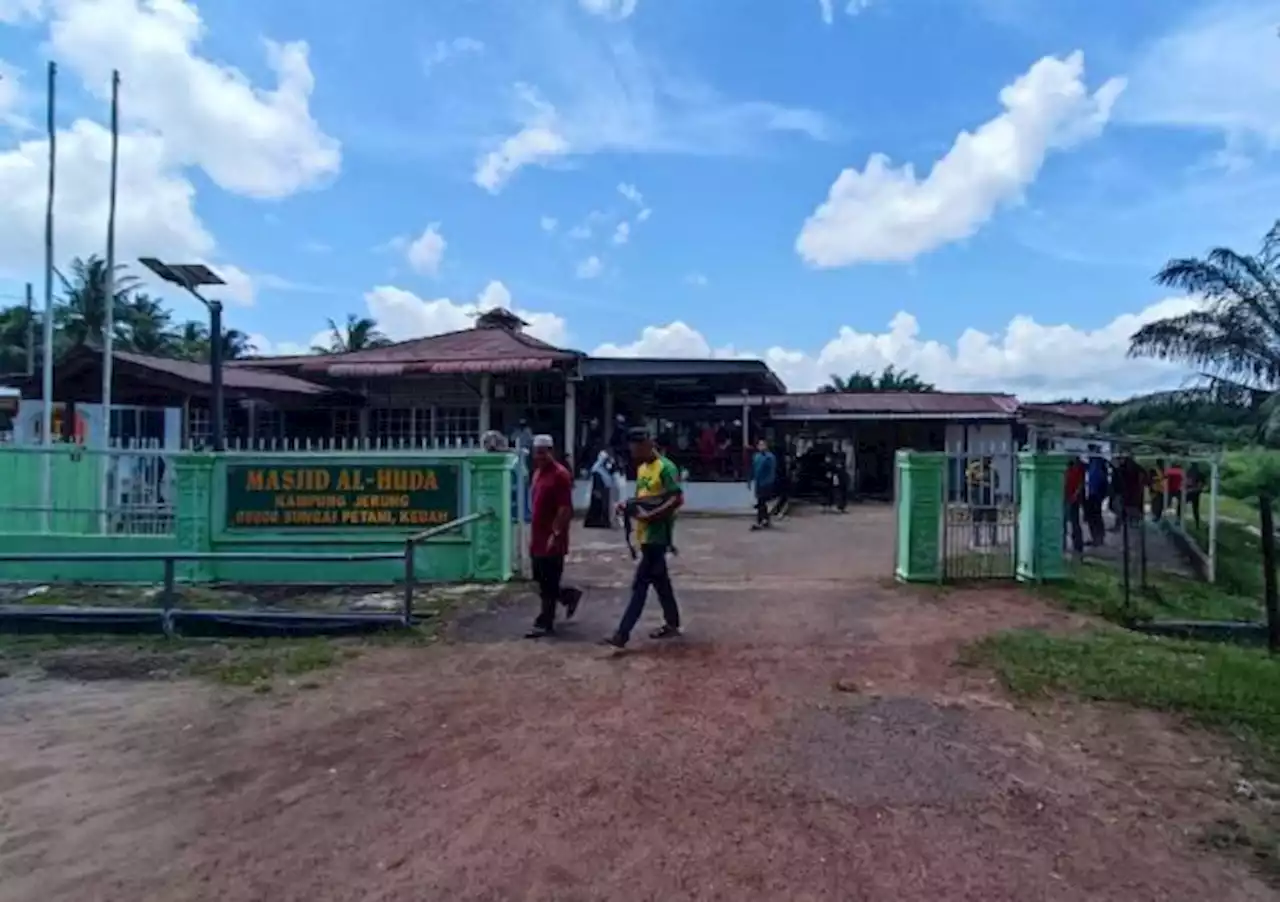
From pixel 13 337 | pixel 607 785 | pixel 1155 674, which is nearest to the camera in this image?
pixel 607 785

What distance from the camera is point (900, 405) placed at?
28.8m

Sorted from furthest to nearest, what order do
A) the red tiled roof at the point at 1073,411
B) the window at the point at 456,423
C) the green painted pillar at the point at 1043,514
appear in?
the red tiled roof at the point at 1073,411 → the window at the point at 456,423 → the green painted pillar at the point at 1043,514

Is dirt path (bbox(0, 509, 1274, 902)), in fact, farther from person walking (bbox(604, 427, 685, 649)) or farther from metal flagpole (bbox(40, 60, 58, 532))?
metal flagpole (bbox(40, 60, 58, 532))

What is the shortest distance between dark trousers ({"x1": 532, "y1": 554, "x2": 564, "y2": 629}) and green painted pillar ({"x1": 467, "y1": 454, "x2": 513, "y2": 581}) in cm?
220

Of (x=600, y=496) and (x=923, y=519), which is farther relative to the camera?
(x=600, y=496)

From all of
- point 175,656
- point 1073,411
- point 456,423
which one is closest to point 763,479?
point 456,423

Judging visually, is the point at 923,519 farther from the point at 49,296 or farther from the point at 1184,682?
the point at 49,296

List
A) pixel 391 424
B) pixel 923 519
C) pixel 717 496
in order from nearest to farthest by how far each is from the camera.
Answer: pixel 923 519 < pixel 717 496 < pixel 391 424

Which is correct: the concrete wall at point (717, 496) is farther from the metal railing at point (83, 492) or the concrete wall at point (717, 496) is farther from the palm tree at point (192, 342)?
the palm tree at point (192, 342)

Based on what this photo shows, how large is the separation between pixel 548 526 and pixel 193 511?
4739 millimetres

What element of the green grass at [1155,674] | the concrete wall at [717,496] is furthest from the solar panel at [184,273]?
the concrete wall at [717,496]

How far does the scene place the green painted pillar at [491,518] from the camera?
10164mm

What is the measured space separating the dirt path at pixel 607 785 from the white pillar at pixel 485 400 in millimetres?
13623

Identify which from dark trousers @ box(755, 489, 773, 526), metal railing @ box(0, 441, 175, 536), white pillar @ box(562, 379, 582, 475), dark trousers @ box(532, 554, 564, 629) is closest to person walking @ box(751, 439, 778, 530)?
dark trousers @ box(755, 489, 773, 526)
